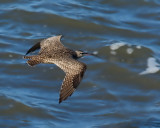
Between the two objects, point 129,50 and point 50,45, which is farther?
point 129,50

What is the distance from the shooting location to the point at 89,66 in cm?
976

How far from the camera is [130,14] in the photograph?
1170 centimetres

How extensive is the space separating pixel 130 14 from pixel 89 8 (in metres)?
0.92

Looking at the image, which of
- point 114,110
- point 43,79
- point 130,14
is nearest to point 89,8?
point 130,14

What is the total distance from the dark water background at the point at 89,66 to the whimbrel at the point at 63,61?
111 cm

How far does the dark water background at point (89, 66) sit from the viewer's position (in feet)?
27.6

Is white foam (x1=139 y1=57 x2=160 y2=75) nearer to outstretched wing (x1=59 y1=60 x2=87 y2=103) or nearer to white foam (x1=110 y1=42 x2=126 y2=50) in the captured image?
white foam (x1=110 y1=42 x2=126 y2=50)

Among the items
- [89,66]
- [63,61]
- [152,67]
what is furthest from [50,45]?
[152,67]

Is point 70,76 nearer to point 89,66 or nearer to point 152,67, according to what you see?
point 89,66

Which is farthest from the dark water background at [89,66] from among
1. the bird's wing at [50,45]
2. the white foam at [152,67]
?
the bird's wing at [50,45]

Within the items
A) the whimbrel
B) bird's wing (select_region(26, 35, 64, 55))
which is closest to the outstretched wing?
the whimbrel

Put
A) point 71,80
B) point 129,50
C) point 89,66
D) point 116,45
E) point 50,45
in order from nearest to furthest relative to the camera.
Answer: point 71,80 < point 50,45 < point 89,66 < point 129,50 < point 116,45

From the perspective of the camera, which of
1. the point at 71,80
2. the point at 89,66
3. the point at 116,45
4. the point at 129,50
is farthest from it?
the point at 116,45

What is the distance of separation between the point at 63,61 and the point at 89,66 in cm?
261
